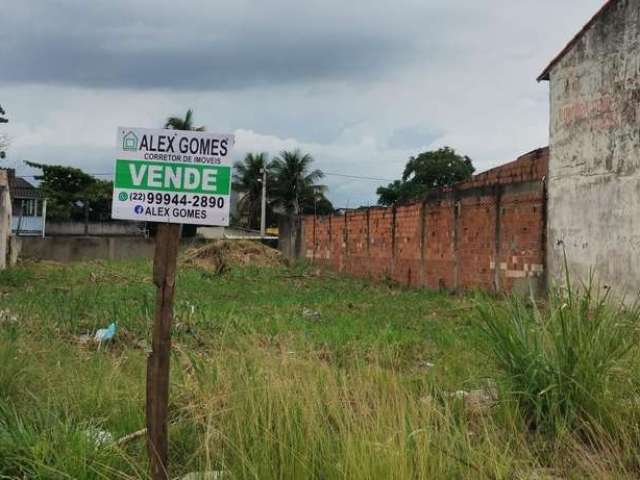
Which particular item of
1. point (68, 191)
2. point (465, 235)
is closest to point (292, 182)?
point (68, 191)

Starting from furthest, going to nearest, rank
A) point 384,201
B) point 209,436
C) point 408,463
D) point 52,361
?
point 384,201, point 52,361, point 209,436, point 408,463

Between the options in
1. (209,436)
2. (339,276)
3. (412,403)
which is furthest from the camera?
(339,276)

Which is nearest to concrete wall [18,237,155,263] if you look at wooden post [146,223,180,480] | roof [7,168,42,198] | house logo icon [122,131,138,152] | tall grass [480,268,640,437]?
roof [7,168,42,198]

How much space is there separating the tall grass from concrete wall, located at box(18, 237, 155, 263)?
27821 millimetres

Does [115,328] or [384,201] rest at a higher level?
[384,201]

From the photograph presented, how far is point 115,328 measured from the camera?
7.34 meters

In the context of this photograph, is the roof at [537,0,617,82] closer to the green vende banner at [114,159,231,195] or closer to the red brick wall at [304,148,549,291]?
the red brick wall at [304,148,549,291]

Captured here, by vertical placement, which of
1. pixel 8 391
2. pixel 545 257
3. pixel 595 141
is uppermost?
pixel 595 141

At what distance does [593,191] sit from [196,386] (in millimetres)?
8822

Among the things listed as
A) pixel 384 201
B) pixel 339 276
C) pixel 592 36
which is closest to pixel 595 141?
pixel 592 36

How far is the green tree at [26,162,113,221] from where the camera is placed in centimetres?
4262

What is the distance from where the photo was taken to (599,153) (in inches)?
439

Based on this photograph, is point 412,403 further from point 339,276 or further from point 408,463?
point 339,276

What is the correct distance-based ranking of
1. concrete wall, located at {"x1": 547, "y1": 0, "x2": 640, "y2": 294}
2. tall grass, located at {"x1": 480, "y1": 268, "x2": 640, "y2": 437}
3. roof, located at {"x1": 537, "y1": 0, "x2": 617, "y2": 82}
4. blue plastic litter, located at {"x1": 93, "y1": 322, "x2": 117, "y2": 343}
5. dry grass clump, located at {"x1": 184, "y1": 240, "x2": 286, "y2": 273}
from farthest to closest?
dry grass clump, located at {"x1": 184, "y1": 240, "x2": 286, "y2": 273} < roof, located at {"x1": 537, "y1": 0, "x2": 617, "y2": 82} < concrete wall, located at {"x1": 547, "y1": 0, "x2": 640, "y2": 294} < blue plastic litter, located at {"x1": 93, "y1": 322, "x2": 117, "y2": 343} < tall grass, located at {"x1": 480, "y1": 268, "x2": 640, "y2": 437}
